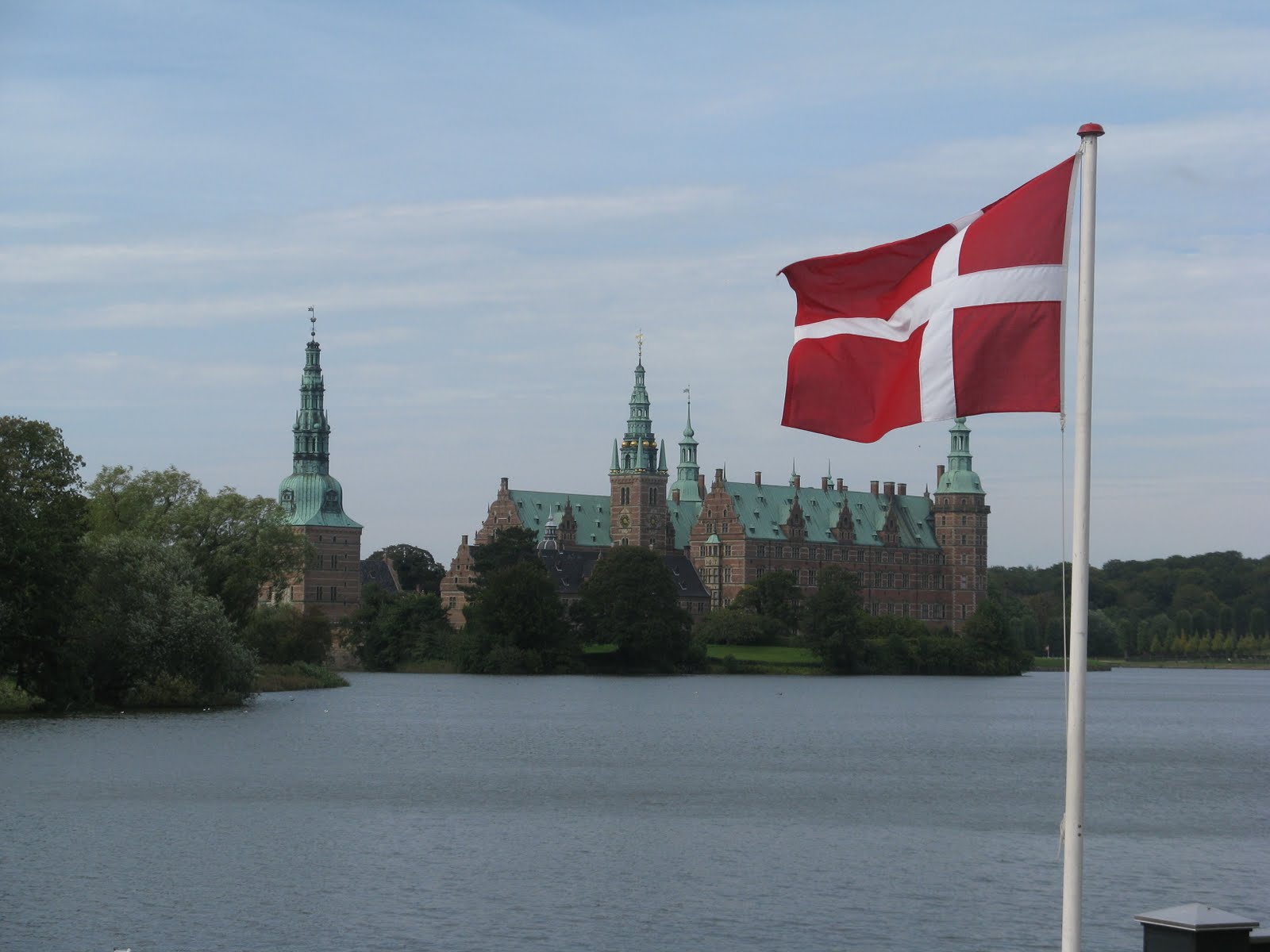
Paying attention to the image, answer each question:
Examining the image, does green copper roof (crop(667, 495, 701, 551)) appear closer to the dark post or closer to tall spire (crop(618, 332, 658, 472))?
tall spire (crop(618, 332, 658, 472))

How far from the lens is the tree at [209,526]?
74562 mm

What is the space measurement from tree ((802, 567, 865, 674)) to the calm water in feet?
188

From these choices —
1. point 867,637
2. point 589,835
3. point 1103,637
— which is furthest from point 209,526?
point 1103,637

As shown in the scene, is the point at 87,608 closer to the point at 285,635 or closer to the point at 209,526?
the point at 209,526

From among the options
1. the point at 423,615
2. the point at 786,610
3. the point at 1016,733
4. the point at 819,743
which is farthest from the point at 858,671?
the point at 819,743

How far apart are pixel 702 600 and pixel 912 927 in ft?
449

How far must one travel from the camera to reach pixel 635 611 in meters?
113

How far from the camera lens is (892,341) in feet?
40.3

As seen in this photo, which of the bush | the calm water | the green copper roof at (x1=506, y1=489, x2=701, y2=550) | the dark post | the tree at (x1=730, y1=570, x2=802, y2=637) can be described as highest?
the green copper roof at (x1=506, y1=489, x2=701, y2=550)

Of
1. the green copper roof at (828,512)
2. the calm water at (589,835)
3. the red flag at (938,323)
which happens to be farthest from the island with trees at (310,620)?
the red flag at (938,323)

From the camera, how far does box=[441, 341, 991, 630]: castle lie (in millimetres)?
166500

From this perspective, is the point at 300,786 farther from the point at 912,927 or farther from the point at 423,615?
the point at 423,615

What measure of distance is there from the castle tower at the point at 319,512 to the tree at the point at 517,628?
45946 mm

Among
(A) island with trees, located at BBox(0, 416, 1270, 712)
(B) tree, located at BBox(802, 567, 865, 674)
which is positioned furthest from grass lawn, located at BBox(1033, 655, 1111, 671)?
(B) tree, located at BBox(802, 567, 865, 674)
